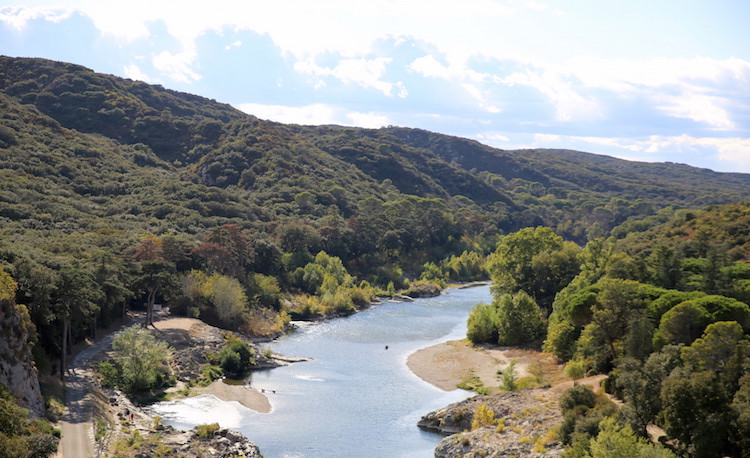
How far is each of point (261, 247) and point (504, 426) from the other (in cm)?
6569

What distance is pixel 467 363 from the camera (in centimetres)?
7250

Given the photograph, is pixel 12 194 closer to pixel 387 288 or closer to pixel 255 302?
pixel 255 302

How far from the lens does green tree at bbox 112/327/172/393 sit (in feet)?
182

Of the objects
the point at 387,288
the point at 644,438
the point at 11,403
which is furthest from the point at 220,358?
the point at 387,288

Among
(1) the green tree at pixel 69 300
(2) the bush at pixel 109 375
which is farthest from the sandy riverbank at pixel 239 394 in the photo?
(1) the green tree at pixel 69 300

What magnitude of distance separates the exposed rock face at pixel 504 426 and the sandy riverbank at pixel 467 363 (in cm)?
872

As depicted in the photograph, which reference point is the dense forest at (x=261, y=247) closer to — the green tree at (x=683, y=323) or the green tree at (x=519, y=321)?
the green tree at (x=683, y=323)

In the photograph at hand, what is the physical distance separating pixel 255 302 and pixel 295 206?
61011 mm

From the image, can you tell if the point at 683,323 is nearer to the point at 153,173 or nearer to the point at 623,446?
the point at 623,446

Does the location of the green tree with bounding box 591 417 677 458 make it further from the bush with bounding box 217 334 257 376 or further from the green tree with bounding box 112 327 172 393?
the bush with bounding box 217 334 257 376

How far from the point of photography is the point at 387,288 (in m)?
130

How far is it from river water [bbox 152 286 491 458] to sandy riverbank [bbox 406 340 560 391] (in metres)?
1.84

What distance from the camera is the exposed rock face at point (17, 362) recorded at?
40.8m

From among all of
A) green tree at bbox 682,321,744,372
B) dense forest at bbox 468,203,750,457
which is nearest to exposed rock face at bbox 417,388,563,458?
dense forest at bbox 468,203,750,457
